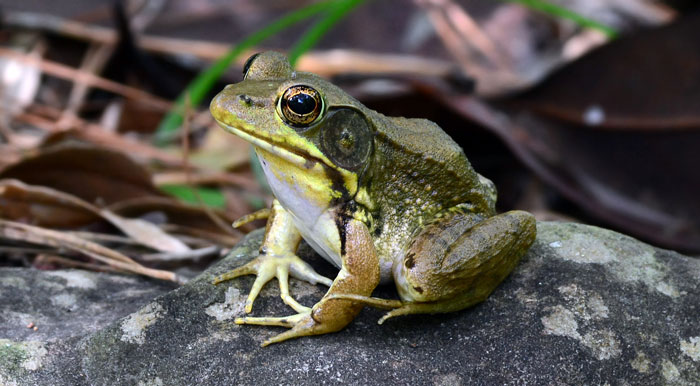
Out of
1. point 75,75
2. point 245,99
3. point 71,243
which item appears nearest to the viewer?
point 245,99

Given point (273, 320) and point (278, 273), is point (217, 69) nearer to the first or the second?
point (278, 273)

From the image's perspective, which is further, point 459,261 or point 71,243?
point 71,243

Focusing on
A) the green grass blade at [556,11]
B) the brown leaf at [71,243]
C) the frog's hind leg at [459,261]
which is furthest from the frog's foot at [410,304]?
the green grass blade at [556,11]

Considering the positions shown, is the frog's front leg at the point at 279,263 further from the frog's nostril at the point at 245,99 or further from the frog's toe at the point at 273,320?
the frog's nostril at the point at 245,99

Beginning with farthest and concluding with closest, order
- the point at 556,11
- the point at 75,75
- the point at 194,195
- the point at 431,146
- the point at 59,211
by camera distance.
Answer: the point at 75,75 → the point at 556,11 → the point at 194,195 → the point at 59,211 → the point at 431,146

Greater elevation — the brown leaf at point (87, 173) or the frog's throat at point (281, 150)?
the frog's throat at point (281, 150)

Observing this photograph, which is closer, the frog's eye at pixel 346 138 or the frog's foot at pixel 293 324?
the frog's foot at pixel 293 324

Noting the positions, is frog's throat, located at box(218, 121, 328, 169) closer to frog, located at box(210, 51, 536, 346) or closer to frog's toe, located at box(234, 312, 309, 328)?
frog, located at box(210, 51, 536, 346)

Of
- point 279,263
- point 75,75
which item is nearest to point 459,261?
point 279,263
